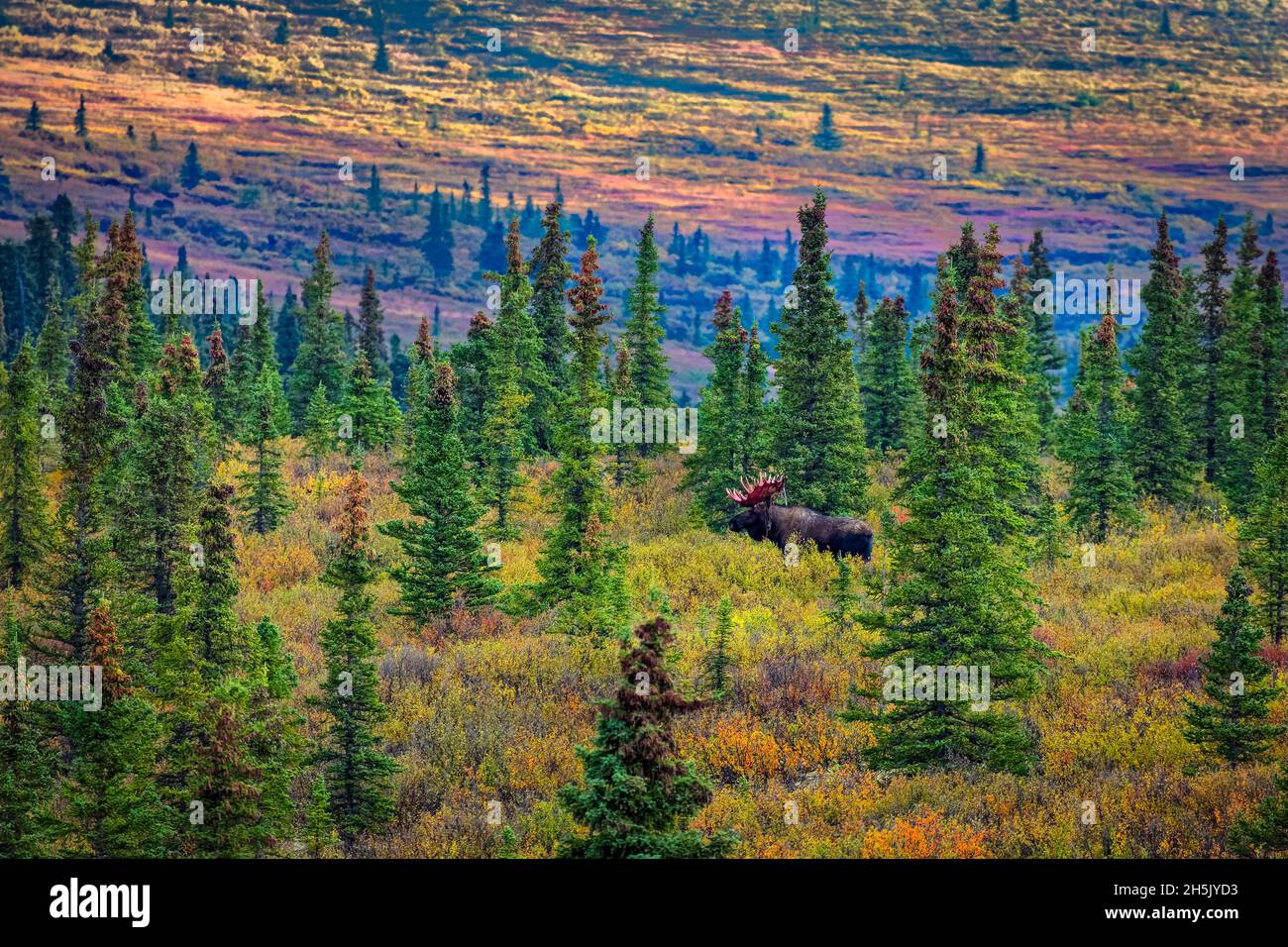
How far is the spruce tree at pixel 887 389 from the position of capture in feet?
149

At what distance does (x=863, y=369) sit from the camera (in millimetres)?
46062

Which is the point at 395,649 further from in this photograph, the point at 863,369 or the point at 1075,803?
the point at 863,369

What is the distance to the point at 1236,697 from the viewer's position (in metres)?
17.1

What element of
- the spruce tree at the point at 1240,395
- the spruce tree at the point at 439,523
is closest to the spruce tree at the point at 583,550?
the spruce tree at the point at 439,523

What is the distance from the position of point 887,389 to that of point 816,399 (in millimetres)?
12258

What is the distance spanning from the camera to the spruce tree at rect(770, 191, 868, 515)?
34.5m

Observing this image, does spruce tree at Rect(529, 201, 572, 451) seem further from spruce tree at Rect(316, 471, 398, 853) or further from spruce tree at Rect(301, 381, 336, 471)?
spruce tree at Rect(316, 471, 398, 853)

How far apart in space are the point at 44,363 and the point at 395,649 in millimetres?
44287

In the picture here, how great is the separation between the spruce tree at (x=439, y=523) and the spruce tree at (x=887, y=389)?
2196 centimetres

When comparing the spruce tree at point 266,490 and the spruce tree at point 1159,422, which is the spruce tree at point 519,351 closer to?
the spruce tree at point 266,490

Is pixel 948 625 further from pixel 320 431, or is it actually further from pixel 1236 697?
pixel 320 431

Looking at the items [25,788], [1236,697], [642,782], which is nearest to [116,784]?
[25,788]
